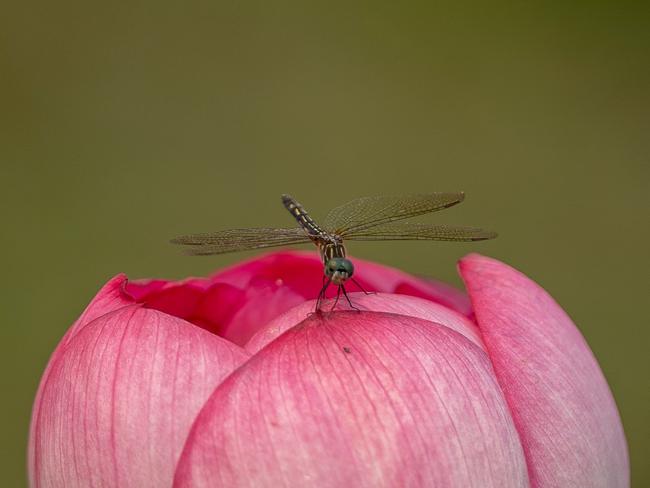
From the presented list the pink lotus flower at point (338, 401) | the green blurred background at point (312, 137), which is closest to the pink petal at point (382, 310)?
the pink lotus flower at point (338, 401)

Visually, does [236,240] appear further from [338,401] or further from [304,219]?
[338,401]

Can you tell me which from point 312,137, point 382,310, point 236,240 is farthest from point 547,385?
point 312,137

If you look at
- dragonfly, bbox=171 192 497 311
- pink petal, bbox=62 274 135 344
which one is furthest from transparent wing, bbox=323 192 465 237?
pink petal, bbox=62 274 135 344

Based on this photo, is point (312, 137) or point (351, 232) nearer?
point (351, 232)

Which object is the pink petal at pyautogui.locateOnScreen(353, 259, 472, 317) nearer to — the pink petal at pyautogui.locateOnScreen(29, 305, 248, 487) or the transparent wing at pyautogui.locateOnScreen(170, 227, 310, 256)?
the transparent wing at pyautogui.locateOnScreen(170, 227, 310, 256)

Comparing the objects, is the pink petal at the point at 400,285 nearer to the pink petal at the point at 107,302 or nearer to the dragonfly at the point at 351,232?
the dragonfly at the point at 351,232

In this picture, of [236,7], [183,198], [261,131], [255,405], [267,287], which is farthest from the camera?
[236,7]

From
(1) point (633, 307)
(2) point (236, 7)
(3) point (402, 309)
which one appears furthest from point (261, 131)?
(3) point (402, 309)

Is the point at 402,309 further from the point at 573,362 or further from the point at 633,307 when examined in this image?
the point at 633,307
